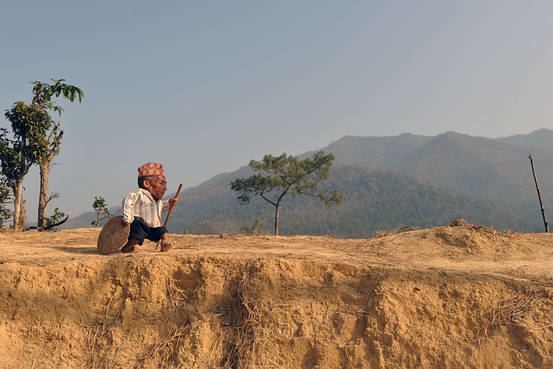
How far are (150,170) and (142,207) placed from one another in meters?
0.82

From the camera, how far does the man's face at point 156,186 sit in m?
7.47

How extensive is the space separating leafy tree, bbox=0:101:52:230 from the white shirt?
8.98 metres

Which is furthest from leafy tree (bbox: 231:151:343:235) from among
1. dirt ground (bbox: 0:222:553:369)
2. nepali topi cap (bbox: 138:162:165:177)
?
dirt ground (bbox: 0:222:553:369)

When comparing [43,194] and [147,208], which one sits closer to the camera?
[147,208]

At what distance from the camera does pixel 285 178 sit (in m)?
32.5

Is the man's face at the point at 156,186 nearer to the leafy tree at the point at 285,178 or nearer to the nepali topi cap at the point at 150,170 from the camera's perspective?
the nepali topi cap at the point at 150,170

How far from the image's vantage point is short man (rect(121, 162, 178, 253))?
23.2ft

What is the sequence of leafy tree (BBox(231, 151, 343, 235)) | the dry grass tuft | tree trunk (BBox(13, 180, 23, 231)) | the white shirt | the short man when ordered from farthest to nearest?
leafy tree (BBox(231, 151, 343, 235)) < tree trunk (BBox(13, 180, 23, 231)) < the short man < the white shirt < the dry grass tuft

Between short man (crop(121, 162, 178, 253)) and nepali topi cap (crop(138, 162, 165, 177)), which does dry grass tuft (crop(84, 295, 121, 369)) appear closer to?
short man (crop(121, 162, 178, 253))

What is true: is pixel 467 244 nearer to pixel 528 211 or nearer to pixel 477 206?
pixel 477 206

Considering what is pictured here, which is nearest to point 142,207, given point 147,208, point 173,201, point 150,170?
point 147,208

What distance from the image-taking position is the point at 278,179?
31922 millimetres

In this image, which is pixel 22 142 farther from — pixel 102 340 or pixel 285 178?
pixel 285 178

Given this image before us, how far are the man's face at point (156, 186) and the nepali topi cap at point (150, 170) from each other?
0.11 m
